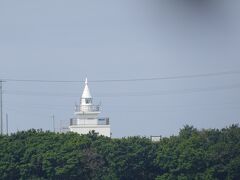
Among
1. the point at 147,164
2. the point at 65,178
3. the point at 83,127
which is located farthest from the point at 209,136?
the point at 83,127

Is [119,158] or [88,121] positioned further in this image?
[88,121]

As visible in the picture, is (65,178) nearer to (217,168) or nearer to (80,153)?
(80,153)

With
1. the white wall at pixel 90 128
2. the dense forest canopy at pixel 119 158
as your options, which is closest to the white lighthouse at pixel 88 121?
the white wall at pixel 90 128

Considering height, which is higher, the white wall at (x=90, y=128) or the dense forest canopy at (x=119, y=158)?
the white wall at (x=90, y=128)

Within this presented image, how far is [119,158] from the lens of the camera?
209 feet

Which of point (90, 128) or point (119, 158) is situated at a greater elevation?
point (90, 128)

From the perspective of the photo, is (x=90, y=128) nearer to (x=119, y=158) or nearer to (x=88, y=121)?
(x=88, y=121)

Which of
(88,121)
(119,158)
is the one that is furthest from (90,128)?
(119,158)

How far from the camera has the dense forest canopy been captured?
62562mm

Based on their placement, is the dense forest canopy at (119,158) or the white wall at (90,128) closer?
the dense forest canopy at (119,158)

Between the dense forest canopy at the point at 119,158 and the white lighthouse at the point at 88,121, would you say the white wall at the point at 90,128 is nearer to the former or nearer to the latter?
the white lighthouse at the point at 88,121

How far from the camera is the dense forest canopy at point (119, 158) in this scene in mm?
62562

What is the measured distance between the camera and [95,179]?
6234 centimetres

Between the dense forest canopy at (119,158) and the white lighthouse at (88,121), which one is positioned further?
the white lighthouse at (88,121)
